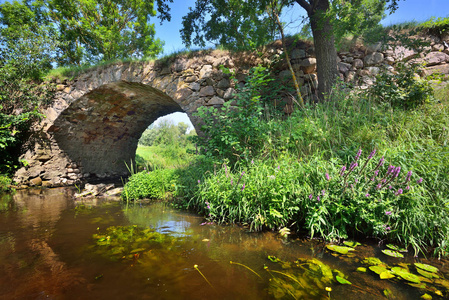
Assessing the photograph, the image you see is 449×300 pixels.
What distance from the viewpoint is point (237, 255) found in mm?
1813

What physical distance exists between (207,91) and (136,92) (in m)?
2.46

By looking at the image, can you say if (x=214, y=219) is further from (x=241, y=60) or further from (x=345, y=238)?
(x=241, y=60)

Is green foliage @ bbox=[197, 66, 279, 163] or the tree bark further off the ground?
the tree bark

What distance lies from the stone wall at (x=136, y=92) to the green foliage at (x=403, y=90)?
0.83 m

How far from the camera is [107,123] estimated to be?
7211mm

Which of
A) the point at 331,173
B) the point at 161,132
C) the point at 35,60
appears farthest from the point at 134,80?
the point at 161,132

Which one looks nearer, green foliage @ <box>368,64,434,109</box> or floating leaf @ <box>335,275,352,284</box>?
floating leaf @ <box>335,275,352,284</box>

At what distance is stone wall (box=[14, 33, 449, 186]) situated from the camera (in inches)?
196

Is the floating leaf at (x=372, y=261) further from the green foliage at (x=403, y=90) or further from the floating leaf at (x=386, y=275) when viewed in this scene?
the green foliage at (x=403, y=90)

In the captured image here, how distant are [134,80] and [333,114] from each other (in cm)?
496

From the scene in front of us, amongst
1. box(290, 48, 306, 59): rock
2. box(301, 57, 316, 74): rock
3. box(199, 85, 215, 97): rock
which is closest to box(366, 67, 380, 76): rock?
box(301, 57, 316, 74): rock

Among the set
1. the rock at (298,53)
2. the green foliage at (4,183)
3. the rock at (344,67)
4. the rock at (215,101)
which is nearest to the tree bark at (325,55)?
the rock at (298,53)

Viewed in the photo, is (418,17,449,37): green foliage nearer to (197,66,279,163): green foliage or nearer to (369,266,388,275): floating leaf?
(197,66,279,163): green foliage

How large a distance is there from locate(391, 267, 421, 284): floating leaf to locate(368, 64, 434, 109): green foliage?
287 cm
